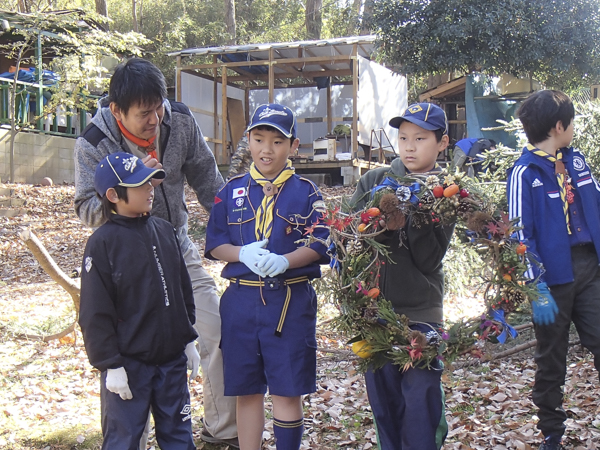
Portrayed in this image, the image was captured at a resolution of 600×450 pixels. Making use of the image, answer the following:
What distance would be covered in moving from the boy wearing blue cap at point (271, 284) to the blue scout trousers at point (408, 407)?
39cm

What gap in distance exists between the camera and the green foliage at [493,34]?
49.9ft

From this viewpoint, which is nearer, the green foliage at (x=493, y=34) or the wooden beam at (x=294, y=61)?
the green foliage at (x=493, y=34)

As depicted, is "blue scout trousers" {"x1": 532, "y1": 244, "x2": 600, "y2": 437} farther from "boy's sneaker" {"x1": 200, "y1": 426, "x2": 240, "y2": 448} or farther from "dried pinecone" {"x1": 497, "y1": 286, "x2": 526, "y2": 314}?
"boy's sneaker" {"x1": 200, "y1": 426, "x2": 240, "y2": 448}

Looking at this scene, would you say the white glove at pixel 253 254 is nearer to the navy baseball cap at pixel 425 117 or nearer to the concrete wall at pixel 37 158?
the navy baseball cap at pixel 425 117

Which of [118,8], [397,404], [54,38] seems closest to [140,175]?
[397,404]

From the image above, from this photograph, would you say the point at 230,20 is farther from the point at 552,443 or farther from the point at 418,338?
the point at 418,338

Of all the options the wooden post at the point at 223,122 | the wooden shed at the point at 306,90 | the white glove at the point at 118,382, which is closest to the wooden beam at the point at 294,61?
the wooden shed at the point at 306,90

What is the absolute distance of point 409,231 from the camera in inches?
132

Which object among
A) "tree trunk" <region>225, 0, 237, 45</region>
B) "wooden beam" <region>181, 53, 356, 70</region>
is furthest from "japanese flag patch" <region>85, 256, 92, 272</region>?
"tree trunk" <region>225, 0, 237, 45</region>

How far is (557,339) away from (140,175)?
8.56 ft

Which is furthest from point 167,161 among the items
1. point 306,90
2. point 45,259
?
point 306,90

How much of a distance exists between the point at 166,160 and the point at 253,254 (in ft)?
3.24

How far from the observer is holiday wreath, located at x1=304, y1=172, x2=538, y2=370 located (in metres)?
3.09

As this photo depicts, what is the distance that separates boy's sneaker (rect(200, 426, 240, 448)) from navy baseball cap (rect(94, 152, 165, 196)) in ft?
6.30
